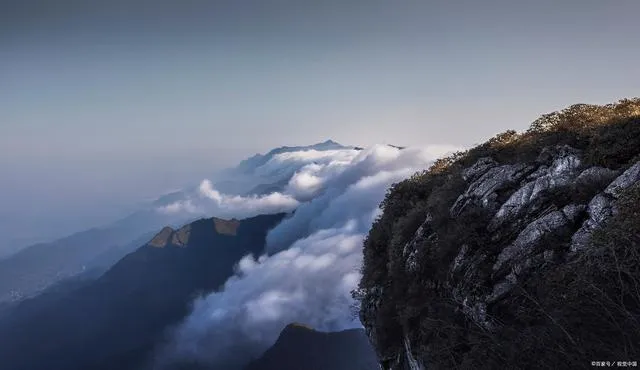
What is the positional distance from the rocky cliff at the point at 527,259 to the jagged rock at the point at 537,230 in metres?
0.04

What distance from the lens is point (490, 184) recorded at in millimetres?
18359

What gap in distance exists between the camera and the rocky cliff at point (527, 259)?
811cm

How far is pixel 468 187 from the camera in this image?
65.4 ft

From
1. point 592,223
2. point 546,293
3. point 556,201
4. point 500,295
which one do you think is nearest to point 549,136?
point 556,201

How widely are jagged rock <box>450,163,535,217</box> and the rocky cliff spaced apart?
69 mm

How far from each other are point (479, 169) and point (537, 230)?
25.6 feet

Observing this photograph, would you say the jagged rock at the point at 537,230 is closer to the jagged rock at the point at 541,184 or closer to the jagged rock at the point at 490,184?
the jagged rock at the point at 541,184

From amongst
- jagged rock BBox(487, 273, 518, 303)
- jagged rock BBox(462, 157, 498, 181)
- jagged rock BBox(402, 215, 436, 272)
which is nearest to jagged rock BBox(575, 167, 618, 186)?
jagged rock BBox(487, 273, 518, 303)

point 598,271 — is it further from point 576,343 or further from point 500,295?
point 500,295

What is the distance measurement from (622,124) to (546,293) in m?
9.86

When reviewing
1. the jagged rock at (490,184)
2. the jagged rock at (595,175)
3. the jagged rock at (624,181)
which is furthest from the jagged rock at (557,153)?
the jagged rock at (624,181)

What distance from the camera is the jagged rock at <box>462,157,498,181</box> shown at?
815 inches

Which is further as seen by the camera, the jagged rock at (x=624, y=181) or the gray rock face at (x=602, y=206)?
the jagged rock at (x=624, y=181)

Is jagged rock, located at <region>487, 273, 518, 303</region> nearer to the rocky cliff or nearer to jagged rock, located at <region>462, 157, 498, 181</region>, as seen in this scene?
the rocky cliff
